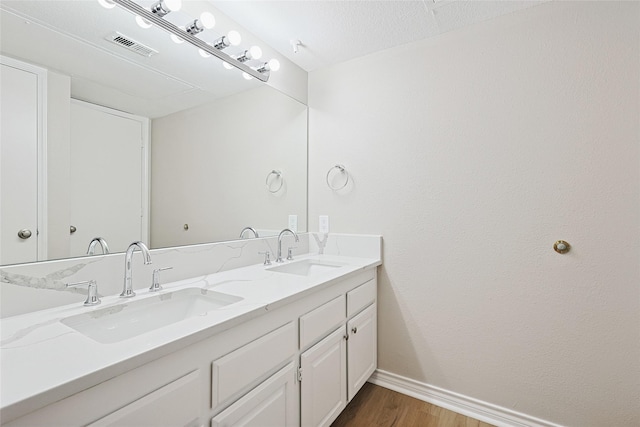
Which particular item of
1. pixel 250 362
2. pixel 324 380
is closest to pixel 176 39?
pixel 250 362

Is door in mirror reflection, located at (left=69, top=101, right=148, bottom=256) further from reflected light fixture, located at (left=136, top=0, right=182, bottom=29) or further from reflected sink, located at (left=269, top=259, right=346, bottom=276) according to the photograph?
reflected sink, located at (left=269, top=259, right=346, bottom=276)

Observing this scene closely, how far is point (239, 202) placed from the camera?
6.40 feet

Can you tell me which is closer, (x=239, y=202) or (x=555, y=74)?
(x=555, y=74)

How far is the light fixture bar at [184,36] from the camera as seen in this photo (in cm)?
131

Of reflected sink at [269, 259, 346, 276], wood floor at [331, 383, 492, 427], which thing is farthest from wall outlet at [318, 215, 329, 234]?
wood floor at [331, 383, 492, 427]

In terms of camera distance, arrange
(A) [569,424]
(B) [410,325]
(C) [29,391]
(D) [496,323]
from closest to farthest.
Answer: (C) [29,391] → (A) [569,424] → (D) [496,323] → (B) [410,325]

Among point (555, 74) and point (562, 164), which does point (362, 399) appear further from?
point (555, 74)

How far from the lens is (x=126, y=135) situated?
4.47 ft

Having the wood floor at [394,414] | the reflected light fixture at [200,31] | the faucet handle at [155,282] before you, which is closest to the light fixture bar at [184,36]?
the reflected light fixture at [200,31]

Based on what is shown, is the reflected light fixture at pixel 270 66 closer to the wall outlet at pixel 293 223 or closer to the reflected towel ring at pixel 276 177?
the reflected towel ring at pixel 276 177

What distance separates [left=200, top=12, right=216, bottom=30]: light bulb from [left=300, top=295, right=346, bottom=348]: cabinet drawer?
151 centimetres

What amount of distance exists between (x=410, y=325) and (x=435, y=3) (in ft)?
6.11

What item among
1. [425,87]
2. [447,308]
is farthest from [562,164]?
[447,308]

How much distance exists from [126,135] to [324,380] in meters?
1.44
